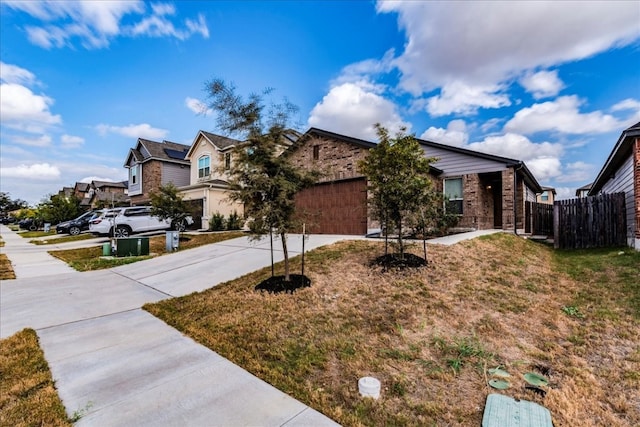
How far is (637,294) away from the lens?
16.1 ft

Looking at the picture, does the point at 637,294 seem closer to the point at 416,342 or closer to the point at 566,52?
the point at 416,342

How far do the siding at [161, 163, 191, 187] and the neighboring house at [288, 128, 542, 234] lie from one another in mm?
16780

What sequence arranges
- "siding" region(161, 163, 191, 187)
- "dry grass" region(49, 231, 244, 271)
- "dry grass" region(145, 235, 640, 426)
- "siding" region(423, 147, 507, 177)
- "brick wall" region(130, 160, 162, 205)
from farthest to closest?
1. "siding" region(161, 163, 191, 187)
2. "brick wall" region(130, 160, 162, 205)
3. "siding" region(423, 147, 507, 177)
4. "dry grass" region(49, 231, 244, 271)
5. "dry grass" region(145, 235, 640, 426)

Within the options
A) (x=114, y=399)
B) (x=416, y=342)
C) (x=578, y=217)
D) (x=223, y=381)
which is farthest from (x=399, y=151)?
(x=578, y=217)

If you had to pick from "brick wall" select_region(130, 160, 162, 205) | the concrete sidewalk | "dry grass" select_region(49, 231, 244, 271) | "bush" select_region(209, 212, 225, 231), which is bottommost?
the concrete sidewalk

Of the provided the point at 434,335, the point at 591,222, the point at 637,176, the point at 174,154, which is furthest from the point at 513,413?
the point at 174,154

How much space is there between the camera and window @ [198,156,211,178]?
22.3m

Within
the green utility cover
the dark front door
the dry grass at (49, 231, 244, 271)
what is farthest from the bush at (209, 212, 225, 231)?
the green utility cover

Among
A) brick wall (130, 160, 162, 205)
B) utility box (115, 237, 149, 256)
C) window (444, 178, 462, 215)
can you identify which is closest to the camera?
utility box (115, 237, 149, 256)

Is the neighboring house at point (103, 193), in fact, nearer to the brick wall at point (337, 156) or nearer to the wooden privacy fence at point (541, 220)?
the brick wall at point (337, 156)

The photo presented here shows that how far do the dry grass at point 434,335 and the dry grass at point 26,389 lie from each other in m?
1.51

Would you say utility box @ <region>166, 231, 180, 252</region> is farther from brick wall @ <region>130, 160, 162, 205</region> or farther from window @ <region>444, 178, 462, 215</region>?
brick wall @ <region>130, 160, 162, 205</region>

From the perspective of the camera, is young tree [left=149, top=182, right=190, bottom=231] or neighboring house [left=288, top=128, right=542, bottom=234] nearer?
neighboring house [left=288, top=128, right=542, bottom=234]

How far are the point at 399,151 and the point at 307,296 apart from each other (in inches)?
139
